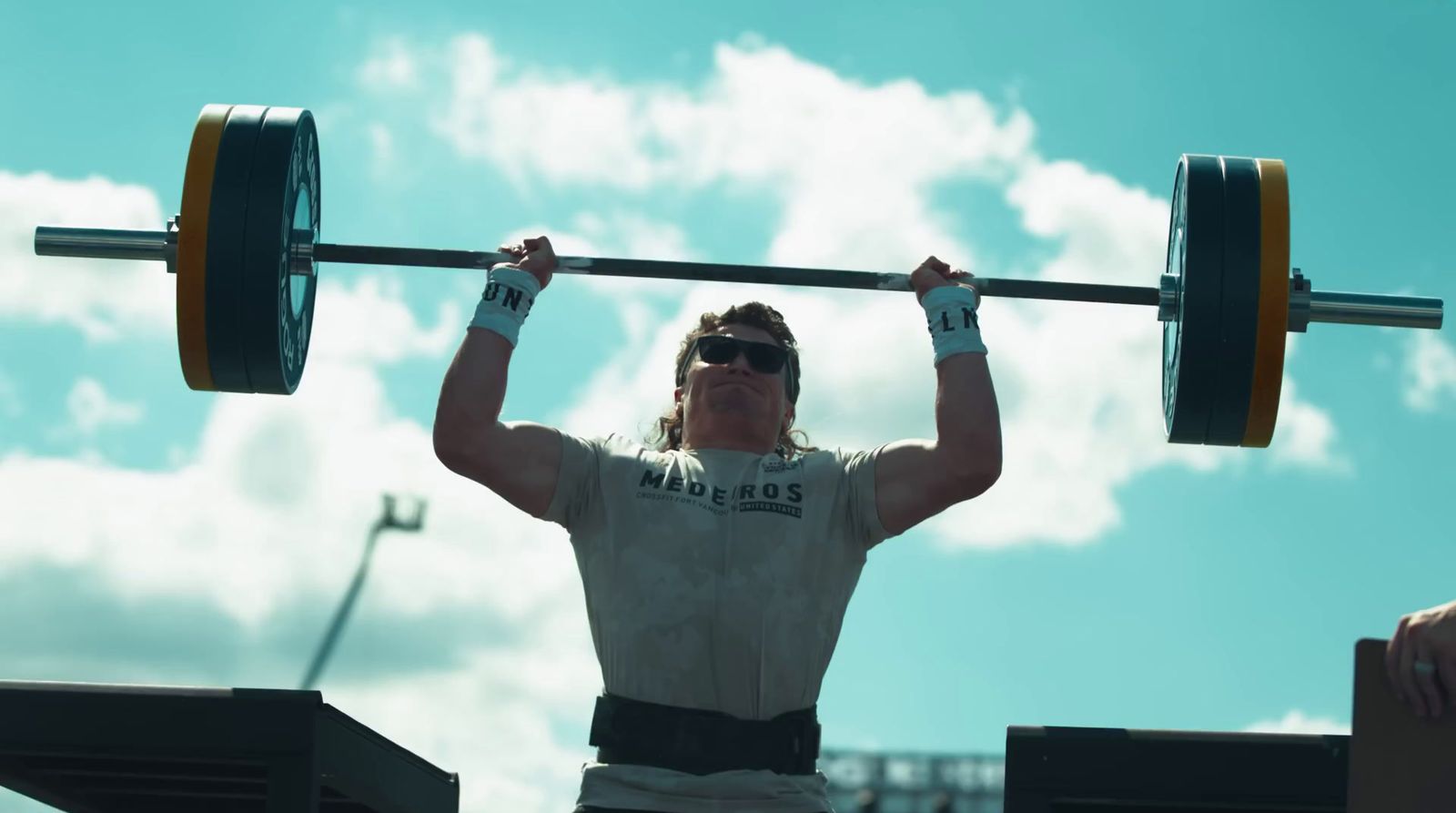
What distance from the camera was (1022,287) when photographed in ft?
11.7

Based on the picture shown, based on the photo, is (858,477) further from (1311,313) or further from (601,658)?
(1311,313)

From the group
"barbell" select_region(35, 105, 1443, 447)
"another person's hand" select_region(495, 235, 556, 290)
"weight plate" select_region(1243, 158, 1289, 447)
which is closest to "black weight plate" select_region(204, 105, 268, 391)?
"barbell" select_region(35, 105, 1443, 447)

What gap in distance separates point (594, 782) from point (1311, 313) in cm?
191

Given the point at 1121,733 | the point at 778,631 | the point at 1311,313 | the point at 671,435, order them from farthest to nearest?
the point at 1311,313
the point at 671,435
the point at 778,631
the point at 1121,733

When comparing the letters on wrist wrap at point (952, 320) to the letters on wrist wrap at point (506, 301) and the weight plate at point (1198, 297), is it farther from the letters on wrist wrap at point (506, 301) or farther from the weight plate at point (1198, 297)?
the letters on wrist wrap at point (506, 301)

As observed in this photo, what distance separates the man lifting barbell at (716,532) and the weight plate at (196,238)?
789mm

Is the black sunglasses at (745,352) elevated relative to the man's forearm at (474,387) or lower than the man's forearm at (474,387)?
elevated

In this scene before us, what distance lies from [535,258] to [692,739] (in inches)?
41.5

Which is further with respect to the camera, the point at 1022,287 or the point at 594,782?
the point at 1022,287

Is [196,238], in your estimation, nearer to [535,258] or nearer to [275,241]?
[275,241]

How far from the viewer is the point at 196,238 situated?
346 cm

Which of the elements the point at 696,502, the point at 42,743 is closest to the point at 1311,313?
the point at 696,502

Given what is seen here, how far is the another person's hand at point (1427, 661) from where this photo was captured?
1738 millimetres

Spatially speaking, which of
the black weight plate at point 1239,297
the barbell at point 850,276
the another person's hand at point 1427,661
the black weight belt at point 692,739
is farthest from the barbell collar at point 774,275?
the another person's hand at point 1427,661
